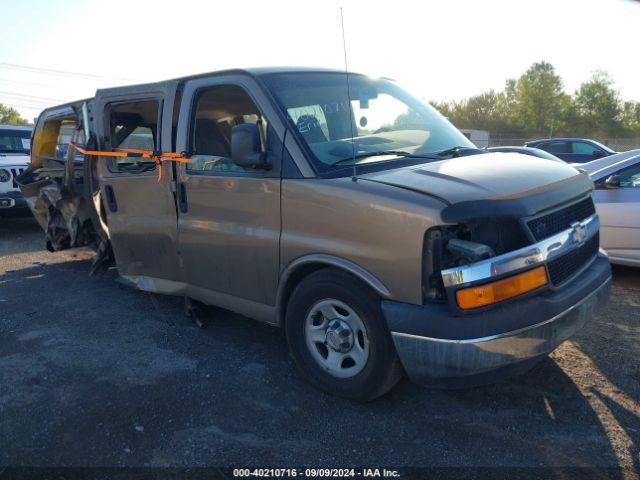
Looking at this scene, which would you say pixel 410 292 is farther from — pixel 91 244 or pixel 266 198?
pixel 91 244

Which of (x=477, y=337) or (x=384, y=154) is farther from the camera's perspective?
(x=384, y=154)

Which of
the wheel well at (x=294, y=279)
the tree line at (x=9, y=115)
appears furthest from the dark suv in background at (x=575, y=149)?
the tree line at (x=9, y=115)

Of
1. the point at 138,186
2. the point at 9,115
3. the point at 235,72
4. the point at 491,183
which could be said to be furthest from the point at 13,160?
the point at 9,115

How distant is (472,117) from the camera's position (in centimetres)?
6312

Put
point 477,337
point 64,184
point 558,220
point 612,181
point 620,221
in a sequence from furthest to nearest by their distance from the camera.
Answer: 1. point 64,184
2. point 612,181
3. point 620,221
4. point 558,220
5. point 477,337

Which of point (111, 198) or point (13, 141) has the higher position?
point (13, 141)

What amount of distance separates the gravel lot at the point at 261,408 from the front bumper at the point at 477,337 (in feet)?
1.33

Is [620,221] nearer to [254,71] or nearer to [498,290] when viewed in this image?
[498,290]

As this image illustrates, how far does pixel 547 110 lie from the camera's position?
6212 cm

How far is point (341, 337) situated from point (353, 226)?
70 centimetres

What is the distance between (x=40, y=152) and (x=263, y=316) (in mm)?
5376

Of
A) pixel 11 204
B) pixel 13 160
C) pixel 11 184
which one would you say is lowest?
pixel 11 204

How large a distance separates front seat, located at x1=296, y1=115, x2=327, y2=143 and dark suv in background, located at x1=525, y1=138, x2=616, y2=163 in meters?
13.6

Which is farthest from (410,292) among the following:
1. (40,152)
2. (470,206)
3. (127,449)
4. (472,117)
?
(472,117)
